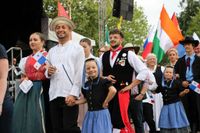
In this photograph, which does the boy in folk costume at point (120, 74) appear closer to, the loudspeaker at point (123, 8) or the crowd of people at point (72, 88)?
the crowd of people at point (72, 88)

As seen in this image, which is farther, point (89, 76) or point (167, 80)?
point (167, 80)

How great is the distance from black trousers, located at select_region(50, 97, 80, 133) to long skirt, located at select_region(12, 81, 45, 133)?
1.48 feet

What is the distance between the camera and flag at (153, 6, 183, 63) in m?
13.0

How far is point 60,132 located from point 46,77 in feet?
2.42

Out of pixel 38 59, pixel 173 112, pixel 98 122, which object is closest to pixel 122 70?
pixel 98 122

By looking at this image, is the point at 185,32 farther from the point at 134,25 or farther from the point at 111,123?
the point at 111,123

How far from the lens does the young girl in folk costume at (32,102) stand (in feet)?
20.0

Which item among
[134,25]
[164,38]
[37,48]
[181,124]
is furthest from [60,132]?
[134,25]

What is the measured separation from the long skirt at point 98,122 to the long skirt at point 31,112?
57cm

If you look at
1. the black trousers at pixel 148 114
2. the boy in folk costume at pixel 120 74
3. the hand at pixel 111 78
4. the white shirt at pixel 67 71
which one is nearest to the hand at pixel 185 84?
the black trousers at pixel 148 114

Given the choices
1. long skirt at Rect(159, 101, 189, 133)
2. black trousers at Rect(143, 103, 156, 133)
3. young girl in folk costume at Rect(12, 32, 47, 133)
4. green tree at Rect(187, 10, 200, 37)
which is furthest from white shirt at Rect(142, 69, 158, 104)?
green tree at Rect(187, 10, 200, 37)

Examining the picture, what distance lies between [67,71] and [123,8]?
19.4ft

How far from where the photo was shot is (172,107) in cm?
829

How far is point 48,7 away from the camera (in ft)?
127
